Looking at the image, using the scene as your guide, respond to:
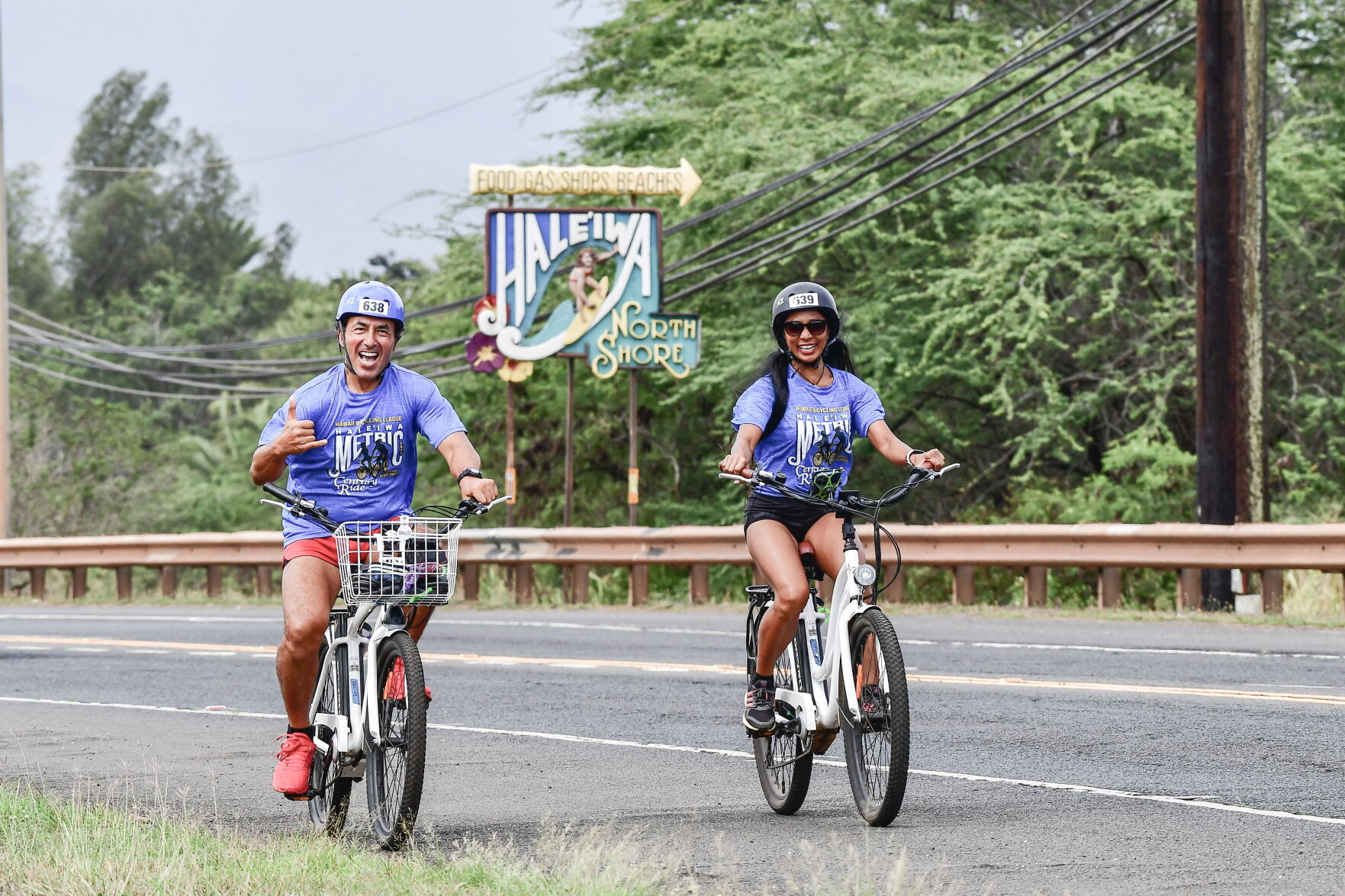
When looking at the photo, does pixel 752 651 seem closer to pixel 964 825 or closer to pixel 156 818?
pixel 964 825

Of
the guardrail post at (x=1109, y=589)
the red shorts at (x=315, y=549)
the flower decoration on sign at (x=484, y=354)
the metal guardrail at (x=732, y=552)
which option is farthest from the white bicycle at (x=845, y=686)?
the flower decoration on sign at (x=484, y=354)

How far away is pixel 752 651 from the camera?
24.7 feet

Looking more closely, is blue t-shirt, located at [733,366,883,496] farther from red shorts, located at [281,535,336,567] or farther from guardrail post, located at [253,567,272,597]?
guardrail post, located at [253,567,272,597]

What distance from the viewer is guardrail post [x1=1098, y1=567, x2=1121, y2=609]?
1717 centimetres

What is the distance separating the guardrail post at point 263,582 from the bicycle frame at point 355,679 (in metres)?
15.9

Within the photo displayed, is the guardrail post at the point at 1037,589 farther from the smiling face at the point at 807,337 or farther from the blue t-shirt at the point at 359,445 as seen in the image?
the blue t-shirt at the point at 359,445

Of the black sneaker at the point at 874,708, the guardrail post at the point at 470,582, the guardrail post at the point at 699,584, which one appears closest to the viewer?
the black sneaker at the point at 874,708

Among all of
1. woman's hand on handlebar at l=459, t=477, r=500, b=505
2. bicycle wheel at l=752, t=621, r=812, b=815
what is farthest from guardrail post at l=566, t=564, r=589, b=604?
woman's hand on handlebar at l=459, t=477, r=500, b=505

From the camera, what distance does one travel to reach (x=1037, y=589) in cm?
1759

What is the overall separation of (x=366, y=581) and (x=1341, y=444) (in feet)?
61.9

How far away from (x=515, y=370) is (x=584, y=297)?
1340mm

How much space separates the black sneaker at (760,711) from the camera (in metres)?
7.32

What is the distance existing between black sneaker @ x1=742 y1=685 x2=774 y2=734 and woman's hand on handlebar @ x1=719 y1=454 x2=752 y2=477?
950 mm

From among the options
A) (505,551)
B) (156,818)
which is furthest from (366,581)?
(505,551)
